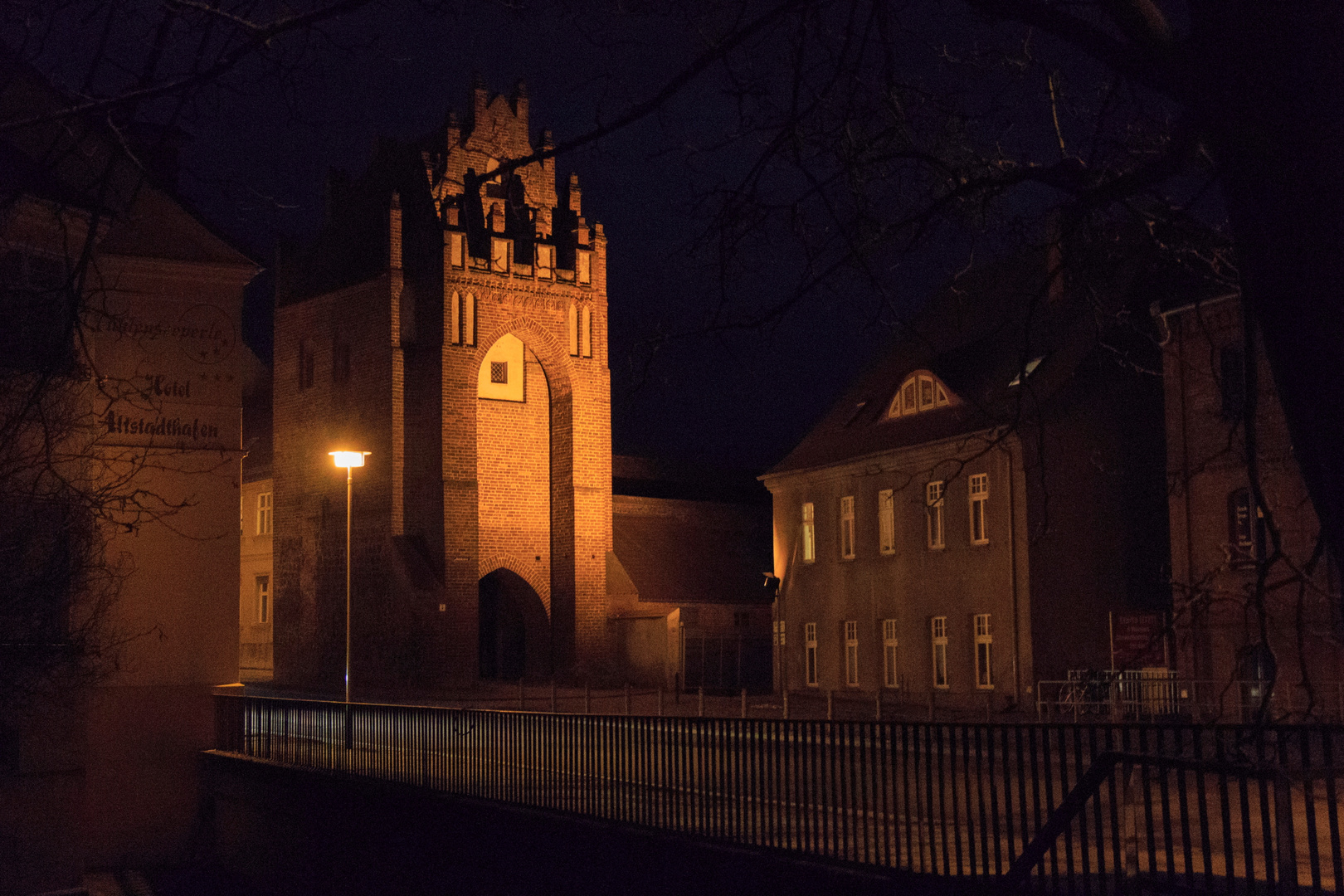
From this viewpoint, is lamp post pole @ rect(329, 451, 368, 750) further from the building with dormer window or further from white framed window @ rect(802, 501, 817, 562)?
white framed window @ rect(802, 501, 817, 562)

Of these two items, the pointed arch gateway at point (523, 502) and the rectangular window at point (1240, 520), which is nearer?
the rectangular window at point (1240, 520)

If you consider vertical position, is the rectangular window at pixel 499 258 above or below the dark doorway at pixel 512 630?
above

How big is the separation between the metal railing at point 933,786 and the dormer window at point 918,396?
744 inches

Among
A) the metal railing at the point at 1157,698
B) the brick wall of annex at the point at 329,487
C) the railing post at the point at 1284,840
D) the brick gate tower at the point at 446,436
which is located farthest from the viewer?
the brick wall of annex at the point at 329,487

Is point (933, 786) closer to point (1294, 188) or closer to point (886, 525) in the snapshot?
point (1294, 188)

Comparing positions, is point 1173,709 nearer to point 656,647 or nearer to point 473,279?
point 656,647

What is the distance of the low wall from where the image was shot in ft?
41.0

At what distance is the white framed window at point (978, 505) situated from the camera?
37000 mm

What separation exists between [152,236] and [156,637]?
6728mm

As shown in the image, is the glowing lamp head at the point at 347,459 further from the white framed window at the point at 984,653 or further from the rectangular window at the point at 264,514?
the rectangular window at the point at 264,514

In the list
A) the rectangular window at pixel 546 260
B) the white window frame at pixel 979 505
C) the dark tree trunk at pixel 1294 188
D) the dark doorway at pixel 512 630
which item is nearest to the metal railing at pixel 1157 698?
the white window frame at pixel 979 505

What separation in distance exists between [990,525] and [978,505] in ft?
2.51

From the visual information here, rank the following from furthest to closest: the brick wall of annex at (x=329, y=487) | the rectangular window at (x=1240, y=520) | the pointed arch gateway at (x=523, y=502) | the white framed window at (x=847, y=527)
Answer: the pointed arch gateway at (x=523, y=502) → the brick wall of annex at (x=329, y=487) → the white framed window at (x=847, y=527) → the rectangular window at (x=1240, y=520)

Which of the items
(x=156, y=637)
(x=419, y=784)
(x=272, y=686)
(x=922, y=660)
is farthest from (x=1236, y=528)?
(x=272, y=686)
